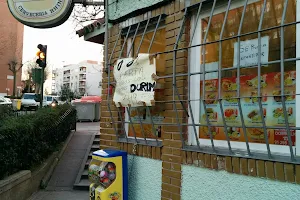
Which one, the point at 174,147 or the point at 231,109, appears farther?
the point at 174,147

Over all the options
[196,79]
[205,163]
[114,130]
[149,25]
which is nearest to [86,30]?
[149,25]

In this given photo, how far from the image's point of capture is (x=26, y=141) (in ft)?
19.8

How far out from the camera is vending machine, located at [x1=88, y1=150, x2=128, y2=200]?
3.74 meters

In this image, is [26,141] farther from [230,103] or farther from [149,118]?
[230,103]

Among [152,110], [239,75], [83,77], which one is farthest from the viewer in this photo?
[83,77]

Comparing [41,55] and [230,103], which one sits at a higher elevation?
[41,55]

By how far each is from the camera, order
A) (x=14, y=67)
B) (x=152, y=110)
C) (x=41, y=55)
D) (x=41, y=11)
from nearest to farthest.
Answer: (x=152, y=110), (x=41, y=11), (x=41, y=55), (x=14, y=67)

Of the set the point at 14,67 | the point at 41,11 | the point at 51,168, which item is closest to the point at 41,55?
the point at 51,168

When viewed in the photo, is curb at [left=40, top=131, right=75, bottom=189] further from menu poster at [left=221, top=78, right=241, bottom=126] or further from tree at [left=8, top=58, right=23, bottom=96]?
tree at [left=8, top=58, right=23, bottom=96]

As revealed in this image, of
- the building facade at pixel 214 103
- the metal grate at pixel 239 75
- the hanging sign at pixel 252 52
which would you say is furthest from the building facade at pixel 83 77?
the hanging sign at pixel 252 52

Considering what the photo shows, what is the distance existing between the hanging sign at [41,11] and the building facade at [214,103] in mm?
973

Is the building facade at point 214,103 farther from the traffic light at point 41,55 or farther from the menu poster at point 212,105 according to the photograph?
the traffic light at point 41,55

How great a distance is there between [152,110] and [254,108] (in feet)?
4.94

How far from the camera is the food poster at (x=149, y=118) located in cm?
388
